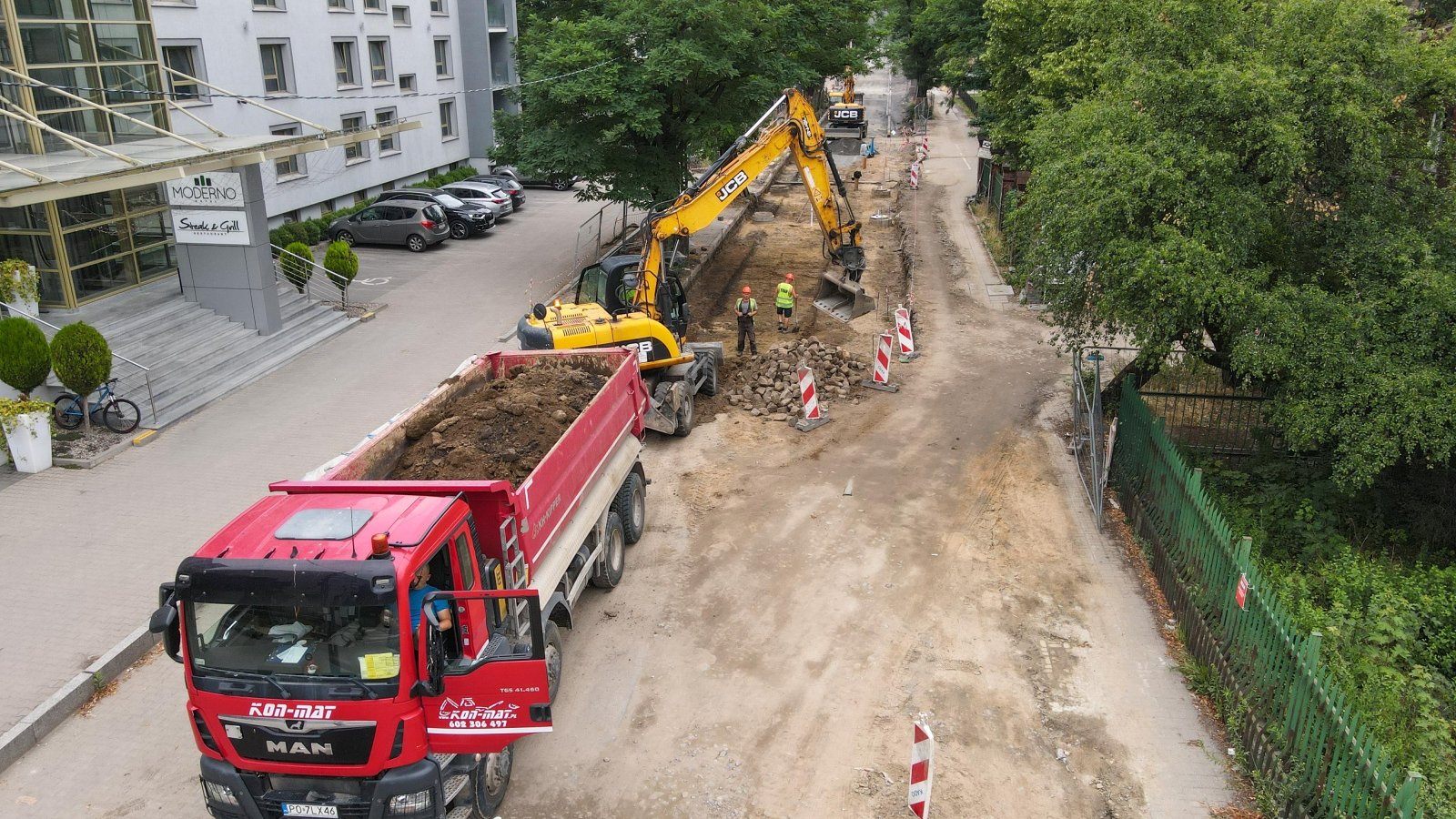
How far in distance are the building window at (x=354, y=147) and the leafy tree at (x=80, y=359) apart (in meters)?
17.6

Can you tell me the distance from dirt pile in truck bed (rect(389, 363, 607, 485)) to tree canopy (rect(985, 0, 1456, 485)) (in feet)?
22.3

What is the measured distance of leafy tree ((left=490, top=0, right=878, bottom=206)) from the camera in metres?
22.1

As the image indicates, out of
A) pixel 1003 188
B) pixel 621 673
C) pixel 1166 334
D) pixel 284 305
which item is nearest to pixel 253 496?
pixel 621 673

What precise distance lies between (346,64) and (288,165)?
15.4ft

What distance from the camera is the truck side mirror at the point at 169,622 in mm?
6840

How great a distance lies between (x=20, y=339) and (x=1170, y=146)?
615 inches

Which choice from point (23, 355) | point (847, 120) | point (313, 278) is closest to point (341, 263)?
point (313, 278)

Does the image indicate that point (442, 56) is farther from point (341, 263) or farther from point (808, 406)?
point (808, 406)

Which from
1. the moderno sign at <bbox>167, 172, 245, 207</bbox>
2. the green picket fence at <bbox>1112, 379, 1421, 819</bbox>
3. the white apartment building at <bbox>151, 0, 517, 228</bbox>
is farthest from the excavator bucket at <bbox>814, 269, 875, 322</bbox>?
the white apartment building at <bbox>151, 0, 517, 228</bbox>

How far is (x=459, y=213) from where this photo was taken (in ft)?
99.8

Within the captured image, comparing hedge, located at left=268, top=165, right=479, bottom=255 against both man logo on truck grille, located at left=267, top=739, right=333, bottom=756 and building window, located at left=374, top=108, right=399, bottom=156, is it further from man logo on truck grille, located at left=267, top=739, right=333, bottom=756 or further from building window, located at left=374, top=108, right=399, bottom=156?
man logo on truck grille, located at left=267, top=739, right=333, bottom=756

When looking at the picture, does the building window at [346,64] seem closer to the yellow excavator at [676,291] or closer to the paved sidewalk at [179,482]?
the paved sidewalk at [179,482]

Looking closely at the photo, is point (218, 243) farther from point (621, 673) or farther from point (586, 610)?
point (621, 673)

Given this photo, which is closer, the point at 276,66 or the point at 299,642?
the point at 299,642
